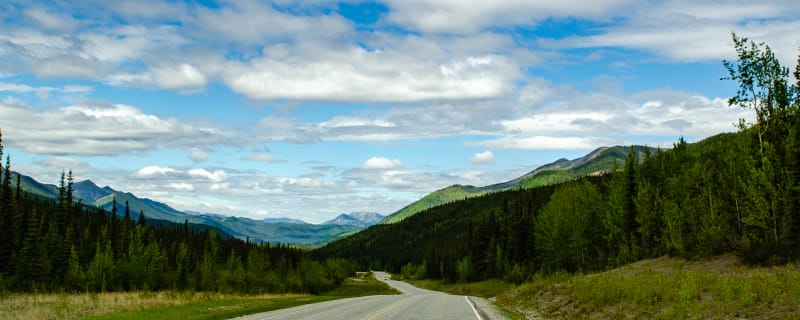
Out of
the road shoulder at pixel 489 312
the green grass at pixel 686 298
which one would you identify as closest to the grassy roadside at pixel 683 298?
the green grass at pixel 686 298

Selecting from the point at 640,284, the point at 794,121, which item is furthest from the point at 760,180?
the point at 640,284

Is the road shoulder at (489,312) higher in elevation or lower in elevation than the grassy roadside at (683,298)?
lower

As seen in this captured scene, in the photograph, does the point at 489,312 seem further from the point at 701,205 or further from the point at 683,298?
the point at 701,205

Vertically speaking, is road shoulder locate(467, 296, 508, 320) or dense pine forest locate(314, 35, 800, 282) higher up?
dense pine forest locate(314, 35, 800, 282)

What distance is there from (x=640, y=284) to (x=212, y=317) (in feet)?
63.8

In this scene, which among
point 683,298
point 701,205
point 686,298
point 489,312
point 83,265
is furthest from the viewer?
point 83,265

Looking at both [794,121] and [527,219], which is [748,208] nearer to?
[794,121]

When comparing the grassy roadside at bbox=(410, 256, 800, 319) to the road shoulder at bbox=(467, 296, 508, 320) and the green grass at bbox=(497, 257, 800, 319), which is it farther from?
the road shoulder at bbox=(467, 296, 508, 320)

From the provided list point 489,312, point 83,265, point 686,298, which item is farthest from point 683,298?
point 83,265

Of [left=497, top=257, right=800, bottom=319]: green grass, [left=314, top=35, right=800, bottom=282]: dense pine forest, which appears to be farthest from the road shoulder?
[left=314, top=35, right=800, bottom=282]: dense pine forest

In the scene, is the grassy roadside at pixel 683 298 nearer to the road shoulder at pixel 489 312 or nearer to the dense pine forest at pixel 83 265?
the road shoulder at pixel 489 312

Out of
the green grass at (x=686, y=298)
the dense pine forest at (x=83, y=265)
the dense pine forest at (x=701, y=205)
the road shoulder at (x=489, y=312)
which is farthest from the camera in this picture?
the dense pine forest at (x=83, y=265)

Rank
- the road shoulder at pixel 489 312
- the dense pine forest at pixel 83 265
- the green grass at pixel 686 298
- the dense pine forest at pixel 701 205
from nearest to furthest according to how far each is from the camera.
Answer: the green grass at pixel 686 298
the road shoulder at pixel 489 312
the dense pine forest at pixel 701 205
the dense pine forest at pixel 83 265

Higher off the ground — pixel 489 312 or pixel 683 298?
pixel 683 298
